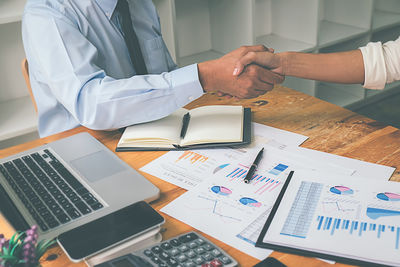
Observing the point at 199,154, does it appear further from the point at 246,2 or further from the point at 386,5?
the point at 386,5

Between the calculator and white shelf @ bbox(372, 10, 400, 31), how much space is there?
9.25ft

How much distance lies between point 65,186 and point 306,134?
66 cm

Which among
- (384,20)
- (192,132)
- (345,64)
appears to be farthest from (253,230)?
(384,20)

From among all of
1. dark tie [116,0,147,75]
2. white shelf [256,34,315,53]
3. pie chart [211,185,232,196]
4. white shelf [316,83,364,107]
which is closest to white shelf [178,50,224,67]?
white shelf [256,34,315,53]

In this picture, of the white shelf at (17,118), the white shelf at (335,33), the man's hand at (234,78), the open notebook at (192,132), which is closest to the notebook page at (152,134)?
the open notebook at (192,132)

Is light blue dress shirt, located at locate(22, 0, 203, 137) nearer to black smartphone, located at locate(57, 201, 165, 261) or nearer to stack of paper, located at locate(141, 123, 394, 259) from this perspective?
stack of paper, located at locate(141, 123, 394, 259)

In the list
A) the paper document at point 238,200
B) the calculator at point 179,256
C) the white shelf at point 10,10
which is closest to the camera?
the calculator at point 179,256

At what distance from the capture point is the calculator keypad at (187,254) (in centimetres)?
73

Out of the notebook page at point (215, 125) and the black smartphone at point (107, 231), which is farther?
the notebook page at point (215, 125)

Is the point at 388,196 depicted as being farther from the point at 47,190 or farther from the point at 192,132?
the point at 47,190

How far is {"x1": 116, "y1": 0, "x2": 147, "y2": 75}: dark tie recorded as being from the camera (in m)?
1.50

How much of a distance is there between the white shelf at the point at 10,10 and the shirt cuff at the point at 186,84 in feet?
3.36

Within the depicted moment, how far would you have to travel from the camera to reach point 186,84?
1.24 meters

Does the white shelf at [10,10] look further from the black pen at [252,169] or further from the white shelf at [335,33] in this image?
the white shelf at [335,33]
